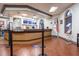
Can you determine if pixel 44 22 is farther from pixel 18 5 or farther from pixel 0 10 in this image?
pixel 0 10

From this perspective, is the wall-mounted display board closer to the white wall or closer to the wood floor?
the white wall

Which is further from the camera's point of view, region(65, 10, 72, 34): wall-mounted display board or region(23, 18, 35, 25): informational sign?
region(65, 10, 72, 34): wall-mounted display board

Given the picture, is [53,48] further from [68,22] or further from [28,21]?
[28,21]

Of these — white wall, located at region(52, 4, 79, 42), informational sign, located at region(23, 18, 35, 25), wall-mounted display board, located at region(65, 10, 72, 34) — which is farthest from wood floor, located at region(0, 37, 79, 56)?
informational sign, located at region(23, 18, 35, 25)

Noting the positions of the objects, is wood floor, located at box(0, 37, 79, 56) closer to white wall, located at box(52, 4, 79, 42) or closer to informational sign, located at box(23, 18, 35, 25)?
white wall, located at box(52, 4, 79, 42)

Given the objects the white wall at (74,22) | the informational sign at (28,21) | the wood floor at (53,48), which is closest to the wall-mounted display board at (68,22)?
the white wall at (74,22)

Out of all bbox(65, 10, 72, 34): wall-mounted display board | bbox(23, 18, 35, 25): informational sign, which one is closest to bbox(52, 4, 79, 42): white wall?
bbox(65, 10, 72, 34): wall-mounted display board

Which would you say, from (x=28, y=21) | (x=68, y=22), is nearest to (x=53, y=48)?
(x=68, y=22)

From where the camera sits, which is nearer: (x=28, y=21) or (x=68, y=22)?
(x=28, y=21)

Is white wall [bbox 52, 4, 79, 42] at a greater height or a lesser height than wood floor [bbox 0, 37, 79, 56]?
greater

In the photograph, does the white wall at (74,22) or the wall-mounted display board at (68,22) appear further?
the wall-mounted display board at (68,22)

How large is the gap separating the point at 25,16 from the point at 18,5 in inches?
12.8

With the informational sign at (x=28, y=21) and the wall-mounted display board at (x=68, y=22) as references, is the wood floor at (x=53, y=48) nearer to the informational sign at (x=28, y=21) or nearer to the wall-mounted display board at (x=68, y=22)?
the wall-mounted display board at (x=68, y=22)

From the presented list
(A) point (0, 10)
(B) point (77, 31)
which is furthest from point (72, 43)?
(A) point (0, 10)
